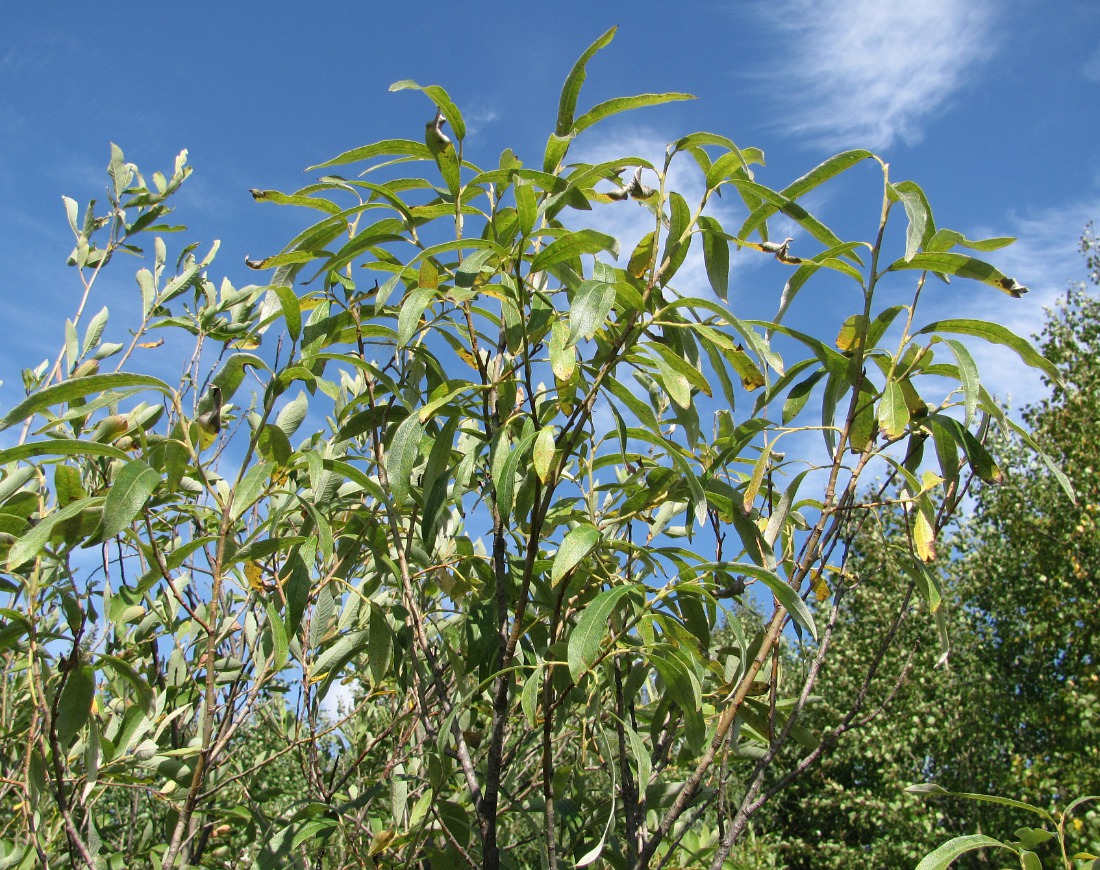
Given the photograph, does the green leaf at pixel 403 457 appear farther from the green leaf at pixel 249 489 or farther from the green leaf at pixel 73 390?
the green leaf at pixel 73 390

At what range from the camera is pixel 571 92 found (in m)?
1.33

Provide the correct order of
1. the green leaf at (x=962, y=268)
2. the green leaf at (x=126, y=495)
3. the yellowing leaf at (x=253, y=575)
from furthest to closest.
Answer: the yellowing leaf at (x=253, y=575) → the green leaf at (x=962, y=268) → the green leaf at (x=126, y=495)

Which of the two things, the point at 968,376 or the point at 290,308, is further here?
the point at 290,308

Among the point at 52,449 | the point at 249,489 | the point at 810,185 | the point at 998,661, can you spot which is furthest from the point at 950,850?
the point at 998,661

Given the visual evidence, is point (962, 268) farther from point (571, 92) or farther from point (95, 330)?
point (95, 330)

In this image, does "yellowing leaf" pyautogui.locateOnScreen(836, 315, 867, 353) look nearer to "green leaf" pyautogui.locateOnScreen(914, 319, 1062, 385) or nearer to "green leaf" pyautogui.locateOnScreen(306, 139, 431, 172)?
"green leaf" pyautogui.locateOnScreen(914, 319, 1062, 385)

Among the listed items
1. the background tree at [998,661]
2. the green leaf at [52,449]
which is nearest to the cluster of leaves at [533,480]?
the green leaf at [52,449]

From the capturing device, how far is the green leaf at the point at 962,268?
125 centimetres

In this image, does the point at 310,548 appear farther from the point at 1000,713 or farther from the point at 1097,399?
the point at 1000,713

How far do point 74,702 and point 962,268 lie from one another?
62.0 inches

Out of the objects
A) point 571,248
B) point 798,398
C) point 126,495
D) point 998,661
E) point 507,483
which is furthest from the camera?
point 998,661

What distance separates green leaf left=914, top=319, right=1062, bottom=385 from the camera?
4.21 ft

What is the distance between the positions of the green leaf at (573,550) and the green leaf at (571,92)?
0.66 meters

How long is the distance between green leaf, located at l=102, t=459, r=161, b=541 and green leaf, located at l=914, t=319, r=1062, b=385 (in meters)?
1.20
